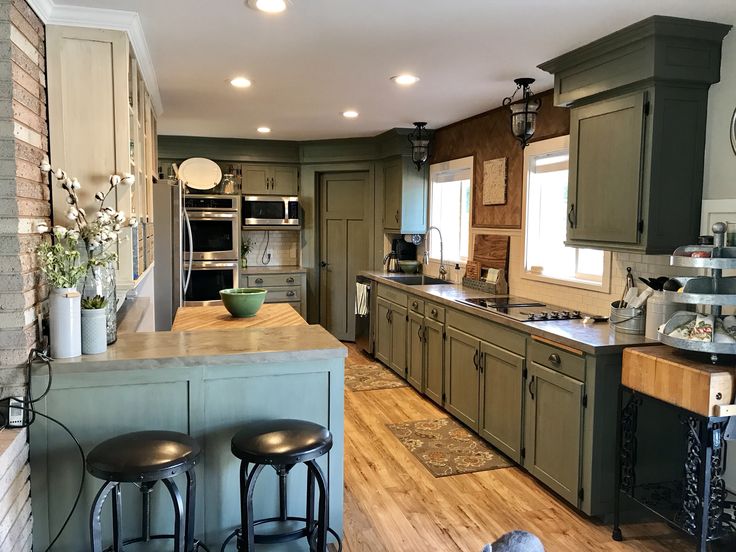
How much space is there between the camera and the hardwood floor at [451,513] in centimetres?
272

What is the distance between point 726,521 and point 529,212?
2311 millimetres

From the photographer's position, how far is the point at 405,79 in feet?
12.1

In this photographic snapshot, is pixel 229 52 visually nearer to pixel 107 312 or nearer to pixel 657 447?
pixel 107 312

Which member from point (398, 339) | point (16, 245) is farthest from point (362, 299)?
point (16, 245)

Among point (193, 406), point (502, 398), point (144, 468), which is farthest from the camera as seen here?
point (502, 398)

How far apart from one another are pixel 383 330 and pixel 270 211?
6.72ft

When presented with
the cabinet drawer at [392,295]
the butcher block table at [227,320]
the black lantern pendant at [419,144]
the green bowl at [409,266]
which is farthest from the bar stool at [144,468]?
the green bowl at [409,266]

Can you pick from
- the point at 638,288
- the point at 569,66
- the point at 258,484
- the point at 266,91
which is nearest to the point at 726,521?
the point at 638,288

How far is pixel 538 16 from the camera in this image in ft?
8.36

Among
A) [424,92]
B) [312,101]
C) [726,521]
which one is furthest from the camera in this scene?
[312,101]

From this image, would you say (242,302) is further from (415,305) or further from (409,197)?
(409,197)

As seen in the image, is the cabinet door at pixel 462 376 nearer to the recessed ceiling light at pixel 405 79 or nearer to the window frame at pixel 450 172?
the window frame at pixel 450 172

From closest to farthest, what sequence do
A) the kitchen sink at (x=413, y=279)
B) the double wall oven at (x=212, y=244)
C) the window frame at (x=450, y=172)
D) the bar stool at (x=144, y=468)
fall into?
the bar stool at (x=144, y=468) → the window frame at (x=450, y=172) → the kitchen sink at (x=413, y=279) → the double wall oven at (x=212, y=244)

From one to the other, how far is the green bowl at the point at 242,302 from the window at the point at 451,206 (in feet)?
7.69
